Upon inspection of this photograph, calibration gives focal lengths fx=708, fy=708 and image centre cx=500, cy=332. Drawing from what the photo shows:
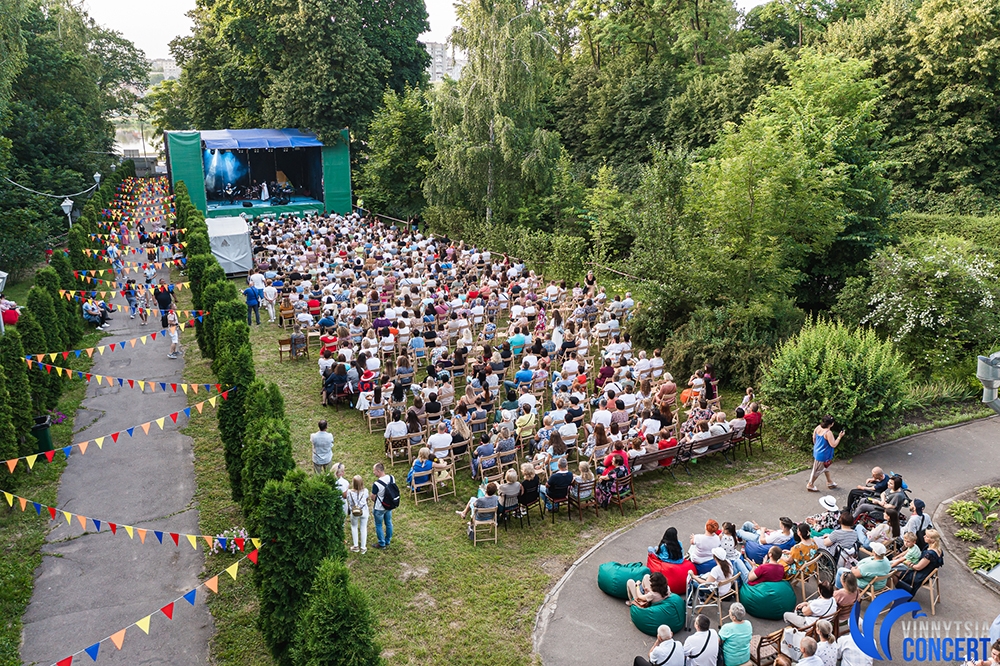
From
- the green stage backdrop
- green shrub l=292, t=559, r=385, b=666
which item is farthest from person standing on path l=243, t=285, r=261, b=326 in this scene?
the green stage backdrop

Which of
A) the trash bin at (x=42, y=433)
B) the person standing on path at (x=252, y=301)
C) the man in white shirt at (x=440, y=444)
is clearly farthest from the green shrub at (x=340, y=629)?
the person standing on path at (x=252, y=301)

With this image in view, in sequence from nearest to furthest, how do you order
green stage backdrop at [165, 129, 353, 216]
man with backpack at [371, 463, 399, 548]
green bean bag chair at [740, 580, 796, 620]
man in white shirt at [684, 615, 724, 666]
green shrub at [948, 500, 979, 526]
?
man in white shirt at [684, 615, 724, 666] → green bean bag chair at [740, 580, 796, 620] → man with backpack at [371, 463, 399, 548] → green shrub at [948, 500, 979, 526] → green stage backdrop at [165, 129, 353, 216]

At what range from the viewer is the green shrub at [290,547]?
7.33 m

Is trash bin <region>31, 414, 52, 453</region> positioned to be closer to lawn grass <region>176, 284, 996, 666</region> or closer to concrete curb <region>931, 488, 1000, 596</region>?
lawn grass <region>176, 284, 996, 666</region>

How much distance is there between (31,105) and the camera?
107ft

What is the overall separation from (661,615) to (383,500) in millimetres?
3645

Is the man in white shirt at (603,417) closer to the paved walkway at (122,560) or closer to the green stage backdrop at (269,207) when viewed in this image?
the paved walkway at (122,560)

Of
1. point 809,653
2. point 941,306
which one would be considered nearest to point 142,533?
point 809,653

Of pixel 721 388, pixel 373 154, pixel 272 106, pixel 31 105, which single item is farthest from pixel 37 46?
pixel 721 388

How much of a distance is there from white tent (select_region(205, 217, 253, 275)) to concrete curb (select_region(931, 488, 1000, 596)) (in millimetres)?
21760

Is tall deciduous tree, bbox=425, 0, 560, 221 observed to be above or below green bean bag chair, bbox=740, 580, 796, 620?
above

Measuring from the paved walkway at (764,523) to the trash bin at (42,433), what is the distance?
377 inches

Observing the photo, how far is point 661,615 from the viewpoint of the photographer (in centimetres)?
741

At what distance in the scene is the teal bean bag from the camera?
318 inches
